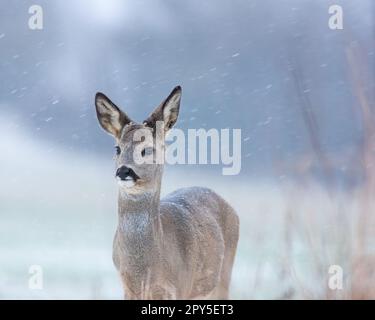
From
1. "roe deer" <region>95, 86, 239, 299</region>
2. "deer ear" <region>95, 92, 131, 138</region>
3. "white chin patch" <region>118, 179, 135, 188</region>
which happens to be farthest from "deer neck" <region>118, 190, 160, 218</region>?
"deer ear" <region>95, 92, 131, 138</region>

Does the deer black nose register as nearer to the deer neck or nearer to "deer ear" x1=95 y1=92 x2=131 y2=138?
the deer neck

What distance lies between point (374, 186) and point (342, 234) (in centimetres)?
68

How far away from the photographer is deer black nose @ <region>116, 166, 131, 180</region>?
5355 millimetres

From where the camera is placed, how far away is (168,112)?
19.3 ft

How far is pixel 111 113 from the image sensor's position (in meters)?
5.85

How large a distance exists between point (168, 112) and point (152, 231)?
89cm

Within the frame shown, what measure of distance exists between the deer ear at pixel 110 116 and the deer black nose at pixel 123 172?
0.47m

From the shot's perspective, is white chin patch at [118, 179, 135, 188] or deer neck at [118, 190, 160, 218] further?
deer neck at [118, 190, 160, 218]

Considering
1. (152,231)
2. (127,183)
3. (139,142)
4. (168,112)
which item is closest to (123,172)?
(127,183)

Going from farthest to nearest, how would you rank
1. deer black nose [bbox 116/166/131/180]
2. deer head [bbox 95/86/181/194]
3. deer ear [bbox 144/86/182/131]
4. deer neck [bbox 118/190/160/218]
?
deer ear [bbox 144/86/182/131]
deer neck [bbox 118/190/160/218]
deer head [bbox 95/86/181/194]
deer black nose [bbox 116/166/131/180]

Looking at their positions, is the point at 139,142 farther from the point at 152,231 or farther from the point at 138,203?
the point at 152,231

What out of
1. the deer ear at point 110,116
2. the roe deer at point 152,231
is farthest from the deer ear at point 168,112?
the deer ear at point 110,116

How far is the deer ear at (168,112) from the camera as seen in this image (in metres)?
5.81

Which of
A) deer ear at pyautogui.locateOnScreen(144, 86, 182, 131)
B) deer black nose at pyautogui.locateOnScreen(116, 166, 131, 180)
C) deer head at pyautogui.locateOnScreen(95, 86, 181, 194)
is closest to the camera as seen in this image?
deer black nose at pyautogui.locateOnScreen(116, 166, 131, 180)
